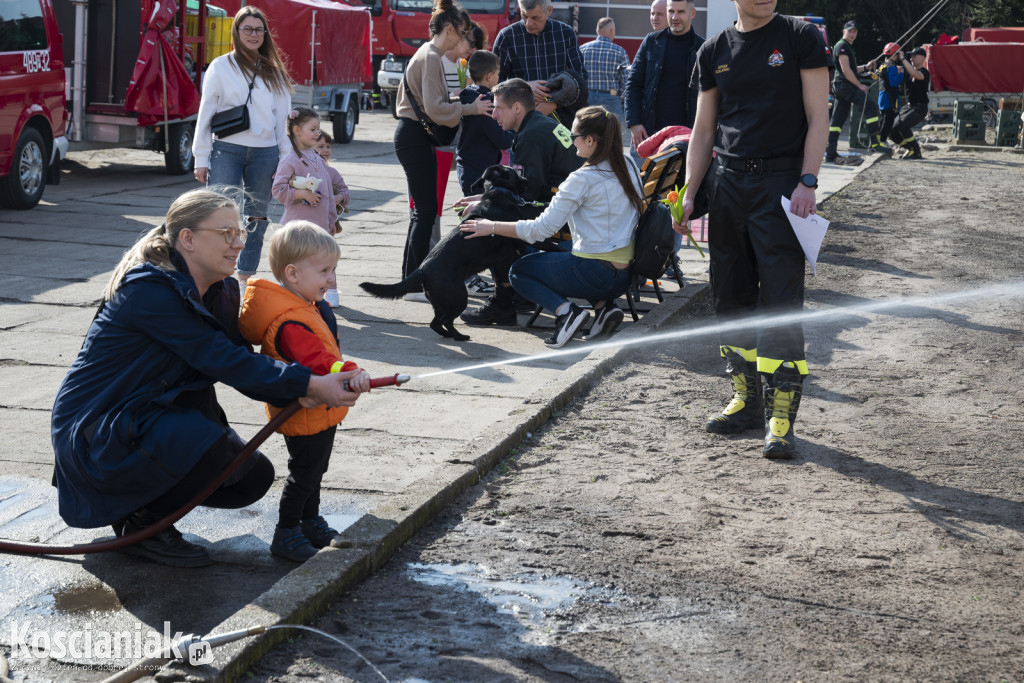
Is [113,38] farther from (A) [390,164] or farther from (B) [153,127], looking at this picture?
(A) [390,164]

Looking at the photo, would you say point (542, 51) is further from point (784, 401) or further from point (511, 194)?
Result: point (784, 401)

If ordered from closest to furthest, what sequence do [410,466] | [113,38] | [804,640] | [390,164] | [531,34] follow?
[804,640], [410,466], [531,34], [113,38], [390,164]

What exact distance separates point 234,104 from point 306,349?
4130 mm

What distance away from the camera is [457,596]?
3.69m

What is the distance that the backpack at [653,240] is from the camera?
275 inches

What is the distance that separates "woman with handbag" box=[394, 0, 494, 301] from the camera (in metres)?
7.77

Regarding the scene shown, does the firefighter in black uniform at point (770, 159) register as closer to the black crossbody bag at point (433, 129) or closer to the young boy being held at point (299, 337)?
the young boy being held at point (299, 337)

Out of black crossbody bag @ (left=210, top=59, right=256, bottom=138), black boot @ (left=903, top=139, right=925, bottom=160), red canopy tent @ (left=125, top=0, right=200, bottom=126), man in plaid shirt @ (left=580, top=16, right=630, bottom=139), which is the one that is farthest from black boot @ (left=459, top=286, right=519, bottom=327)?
black boot @ (left=903, top=139, right=925, bottom=160)

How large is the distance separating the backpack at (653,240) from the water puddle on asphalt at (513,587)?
11.3 ft

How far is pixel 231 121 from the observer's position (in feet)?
24.6

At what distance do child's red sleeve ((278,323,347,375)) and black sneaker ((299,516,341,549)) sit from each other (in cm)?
58

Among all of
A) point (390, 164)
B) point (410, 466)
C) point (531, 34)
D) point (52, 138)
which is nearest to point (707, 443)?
point (410, 466)

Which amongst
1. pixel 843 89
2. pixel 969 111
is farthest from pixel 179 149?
pixel 969 111

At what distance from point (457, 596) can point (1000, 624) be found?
168 centimetres
